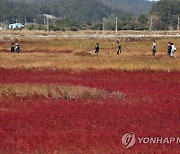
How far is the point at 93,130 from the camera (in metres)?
19.2

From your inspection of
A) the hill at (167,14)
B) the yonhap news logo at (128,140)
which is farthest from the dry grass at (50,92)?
the hill at (167,14)

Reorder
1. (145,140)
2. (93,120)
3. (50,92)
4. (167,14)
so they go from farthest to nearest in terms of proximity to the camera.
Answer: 1. (167,14)
2. (50,92)
3. (93,120)
4. (145,140)

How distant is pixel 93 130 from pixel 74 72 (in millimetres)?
21463

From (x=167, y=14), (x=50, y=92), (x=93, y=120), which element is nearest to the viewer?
(x=93, y=120)

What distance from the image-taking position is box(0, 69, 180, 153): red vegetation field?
1680 centimetres

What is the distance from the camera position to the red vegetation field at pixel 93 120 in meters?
16.8

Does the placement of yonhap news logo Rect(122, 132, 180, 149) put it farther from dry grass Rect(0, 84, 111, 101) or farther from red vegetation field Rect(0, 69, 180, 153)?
dry grass Rect(0, 84, 111, 101)

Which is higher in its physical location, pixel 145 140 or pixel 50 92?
pixel 145 140

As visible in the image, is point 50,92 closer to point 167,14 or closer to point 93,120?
point 93,120

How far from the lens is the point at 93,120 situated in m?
21.0

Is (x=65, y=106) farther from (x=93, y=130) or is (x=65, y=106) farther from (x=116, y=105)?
(x=93, y=130)

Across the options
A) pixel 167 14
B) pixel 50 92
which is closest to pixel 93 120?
pixel 50 92

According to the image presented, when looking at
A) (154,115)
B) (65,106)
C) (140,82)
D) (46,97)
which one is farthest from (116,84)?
(154,115)

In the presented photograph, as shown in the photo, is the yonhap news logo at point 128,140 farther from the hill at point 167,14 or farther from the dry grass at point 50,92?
the hill at point 167,14
